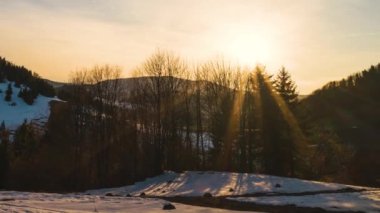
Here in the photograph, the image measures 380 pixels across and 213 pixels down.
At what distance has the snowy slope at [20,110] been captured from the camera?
141 meters

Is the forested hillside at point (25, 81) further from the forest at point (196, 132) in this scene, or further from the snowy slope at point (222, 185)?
the snowy slope at point (222, 185)

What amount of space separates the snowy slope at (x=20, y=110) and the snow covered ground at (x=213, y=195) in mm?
106277

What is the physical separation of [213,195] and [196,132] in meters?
31.3

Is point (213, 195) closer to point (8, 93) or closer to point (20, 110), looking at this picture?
point (20, 110)

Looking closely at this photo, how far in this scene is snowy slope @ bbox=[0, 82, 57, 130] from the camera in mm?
141000

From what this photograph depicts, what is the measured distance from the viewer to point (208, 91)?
59375 millimetres

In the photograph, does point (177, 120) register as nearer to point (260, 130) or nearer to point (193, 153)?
point (193, 153)

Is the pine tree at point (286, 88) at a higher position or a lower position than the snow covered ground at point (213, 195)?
higher

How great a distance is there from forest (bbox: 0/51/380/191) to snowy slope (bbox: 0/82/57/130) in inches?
2722

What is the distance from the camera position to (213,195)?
96.9ft

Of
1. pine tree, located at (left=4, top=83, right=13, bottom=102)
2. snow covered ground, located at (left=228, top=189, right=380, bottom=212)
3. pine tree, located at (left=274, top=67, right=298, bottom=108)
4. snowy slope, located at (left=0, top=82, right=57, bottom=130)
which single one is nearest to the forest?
pine tree, located at (left=274, top=67, right=298, bottom=108)

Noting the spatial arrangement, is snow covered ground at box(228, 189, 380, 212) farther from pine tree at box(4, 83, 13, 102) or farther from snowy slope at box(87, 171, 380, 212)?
pine tree at box(4, 83, 13, 102)

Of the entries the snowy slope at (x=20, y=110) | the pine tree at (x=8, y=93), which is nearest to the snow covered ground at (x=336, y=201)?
the snowy slope at (x=20, y=110)

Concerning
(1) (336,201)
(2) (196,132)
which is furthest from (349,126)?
(1) (336,201)
